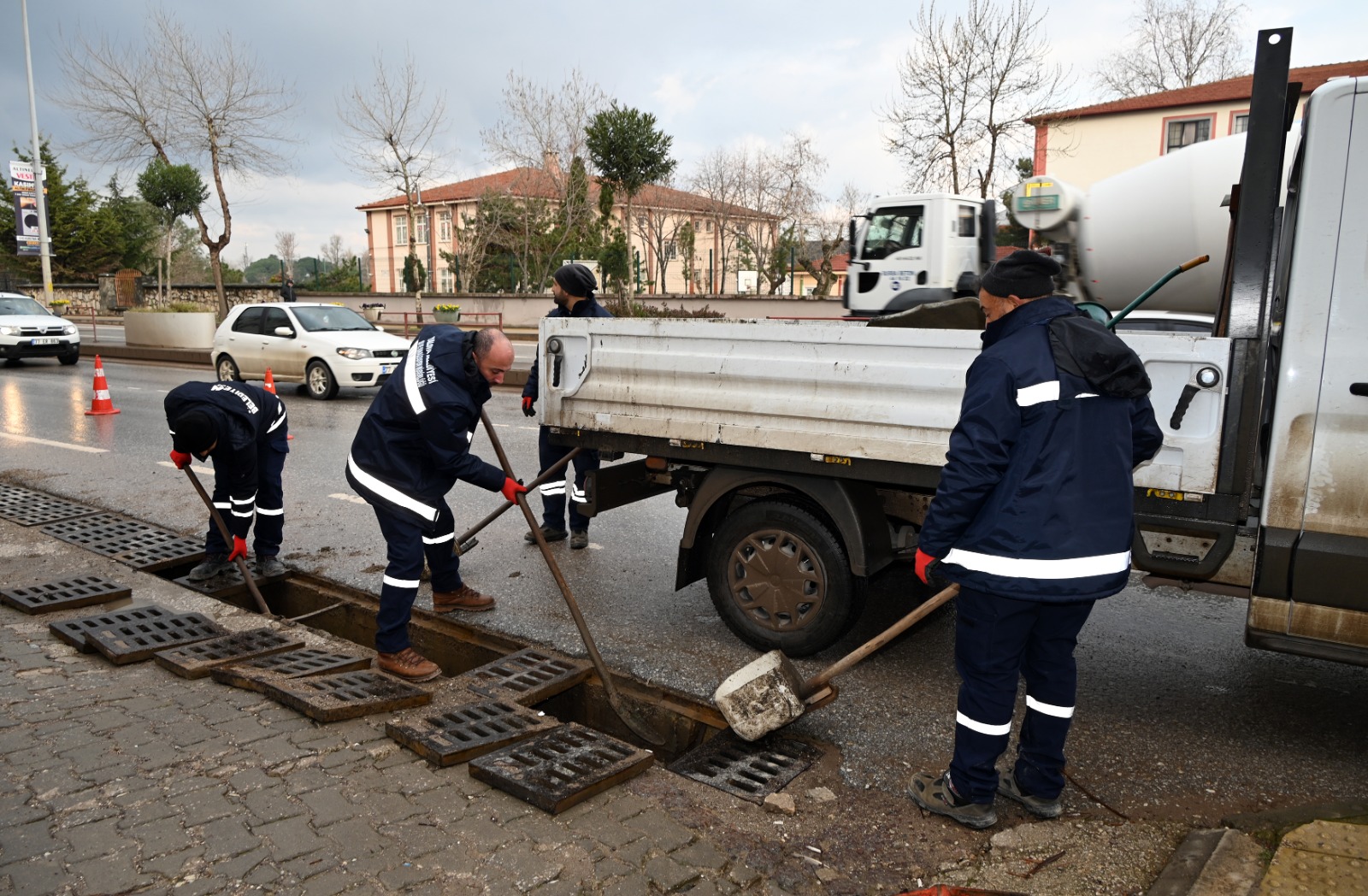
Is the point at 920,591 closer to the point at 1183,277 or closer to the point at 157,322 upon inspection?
the point at 1183,277

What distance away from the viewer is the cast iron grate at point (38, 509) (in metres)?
6.70

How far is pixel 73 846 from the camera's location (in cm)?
270

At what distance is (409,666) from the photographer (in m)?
4.12

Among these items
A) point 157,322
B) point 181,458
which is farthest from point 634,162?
point 181,458

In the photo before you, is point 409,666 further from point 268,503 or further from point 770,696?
point 268,503

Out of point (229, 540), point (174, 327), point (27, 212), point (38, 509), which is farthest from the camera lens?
point (27, 212)

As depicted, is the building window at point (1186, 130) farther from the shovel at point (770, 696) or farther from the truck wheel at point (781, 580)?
the shovel at point (770, 696)

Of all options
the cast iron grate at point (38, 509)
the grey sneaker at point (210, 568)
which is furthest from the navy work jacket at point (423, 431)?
the cast iron grate at point (38, 509)

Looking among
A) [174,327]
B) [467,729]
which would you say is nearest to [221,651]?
[467,729]

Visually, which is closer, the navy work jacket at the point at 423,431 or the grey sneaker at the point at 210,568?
the navy work jacket at the point at 423,431

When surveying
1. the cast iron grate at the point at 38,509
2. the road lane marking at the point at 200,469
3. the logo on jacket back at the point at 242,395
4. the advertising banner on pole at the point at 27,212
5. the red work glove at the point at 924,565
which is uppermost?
the advertising banner on pole at the point at 27,212

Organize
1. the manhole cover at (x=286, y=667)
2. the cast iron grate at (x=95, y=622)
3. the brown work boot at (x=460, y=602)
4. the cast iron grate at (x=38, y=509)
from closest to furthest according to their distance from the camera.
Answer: the manhole cover at (x=286, y=667) → the cast iron grate at (x=95, y=622) → the brown work boot at (x=460, y=602) → the cast iron grate at (x=38, y=509)

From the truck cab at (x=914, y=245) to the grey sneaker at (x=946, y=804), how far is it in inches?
342

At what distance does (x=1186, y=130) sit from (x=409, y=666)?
36.6 metres
